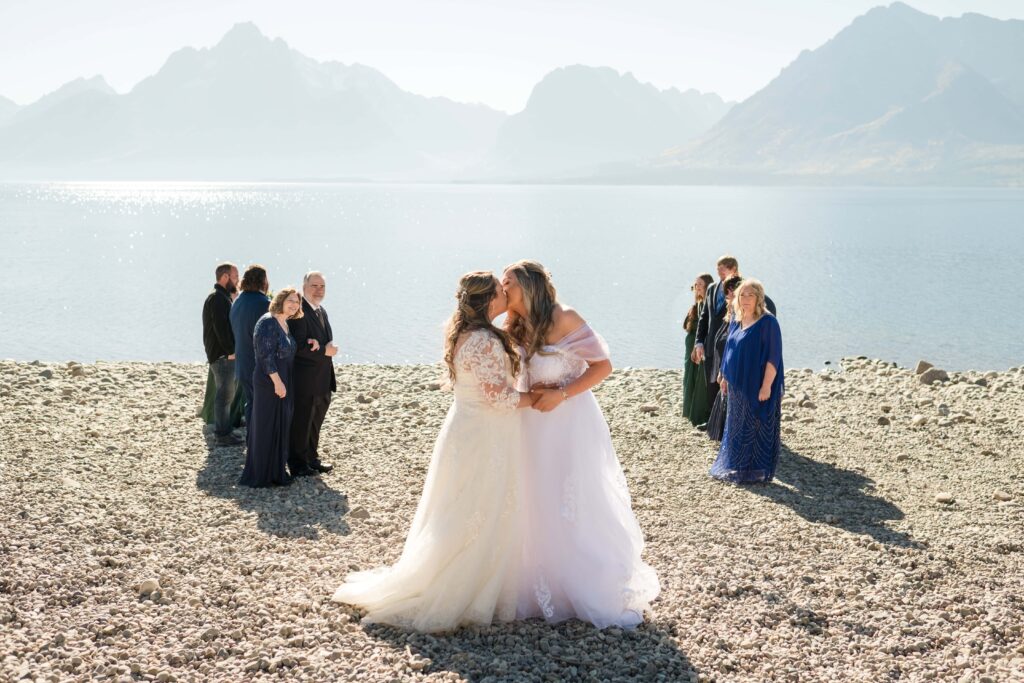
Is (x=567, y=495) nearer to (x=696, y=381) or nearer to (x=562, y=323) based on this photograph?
(x=562, y=323)

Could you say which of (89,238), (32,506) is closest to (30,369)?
(32,506)

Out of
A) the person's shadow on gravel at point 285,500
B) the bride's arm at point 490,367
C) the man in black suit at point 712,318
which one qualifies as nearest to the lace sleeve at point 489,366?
the bride's arm at point 490,367

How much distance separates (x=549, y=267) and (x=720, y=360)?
46.9 m

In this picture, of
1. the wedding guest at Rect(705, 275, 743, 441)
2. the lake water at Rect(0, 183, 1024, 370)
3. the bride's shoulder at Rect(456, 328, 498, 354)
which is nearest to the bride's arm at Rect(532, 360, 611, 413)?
the bride's shoulder at Rect(456, 328, 498, 354)

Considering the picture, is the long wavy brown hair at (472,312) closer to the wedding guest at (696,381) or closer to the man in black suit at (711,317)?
the man in black suit at (711,317)

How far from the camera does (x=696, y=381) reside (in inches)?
505

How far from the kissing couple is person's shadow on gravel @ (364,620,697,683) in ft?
0.32

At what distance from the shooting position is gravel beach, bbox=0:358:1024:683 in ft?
19.1

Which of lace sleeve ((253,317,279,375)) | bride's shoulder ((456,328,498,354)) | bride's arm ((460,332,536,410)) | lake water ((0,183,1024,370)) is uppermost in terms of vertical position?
bride's shoulder ((456,328,498,354))

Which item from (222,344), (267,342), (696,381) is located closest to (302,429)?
(267,342)

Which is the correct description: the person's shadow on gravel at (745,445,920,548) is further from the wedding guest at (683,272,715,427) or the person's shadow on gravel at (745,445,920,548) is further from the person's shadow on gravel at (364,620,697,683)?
the person's shadow on gravel at (364,620,697,683)

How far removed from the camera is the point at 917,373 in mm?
17281

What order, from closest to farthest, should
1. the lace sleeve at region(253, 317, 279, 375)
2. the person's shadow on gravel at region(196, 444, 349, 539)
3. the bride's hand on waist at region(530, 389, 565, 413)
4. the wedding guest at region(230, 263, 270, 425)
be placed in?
the bride's hand on waist at region(530, 389, 565, 413)
the person's shadow on gravel at region(196, 444, 349, 539)
the lace sleeve at region(253, 317, 279, 375)
the wedding guest at region(230, 263, 270, 425)

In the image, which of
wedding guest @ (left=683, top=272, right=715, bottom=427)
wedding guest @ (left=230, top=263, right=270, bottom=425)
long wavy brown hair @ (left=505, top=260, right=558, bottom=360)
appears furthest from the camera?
wedding guest @ (left=683, top=272, right=715, bottom=427)
